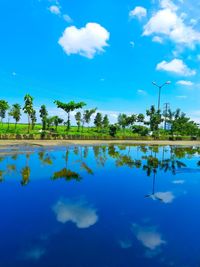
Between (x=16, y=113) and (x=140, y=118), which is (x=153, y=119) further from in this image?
(x=16, y=113)

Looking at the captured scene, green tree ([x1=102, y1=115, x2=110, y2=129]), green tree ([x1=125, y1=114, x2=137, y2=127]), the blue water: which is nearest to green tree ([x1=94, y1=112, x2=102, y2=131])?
green tree ([x1=102, y1=115, x2=110, y2=129])

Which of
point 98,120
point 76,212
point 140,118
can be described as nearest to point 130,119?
point 140,118

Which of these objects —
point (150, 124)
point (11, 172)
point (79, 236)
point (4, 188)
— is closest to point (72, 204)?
point (79, 236)

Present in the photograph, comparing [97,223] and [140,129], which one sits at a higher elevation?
[140,129]

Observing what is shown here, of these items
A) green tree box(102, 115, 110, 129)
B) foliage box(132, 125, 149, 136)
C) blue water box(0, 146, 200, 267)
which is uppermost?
green tree box(102, 115, 110, 129)

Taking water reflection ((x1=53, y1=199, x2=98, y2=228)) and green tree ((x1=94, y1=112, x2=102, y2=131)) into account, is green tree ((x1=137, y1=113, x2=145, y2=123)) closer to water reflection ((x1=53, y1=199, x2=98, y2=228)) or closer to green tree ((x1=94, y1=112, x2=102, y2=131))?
green tree ((x1=94, y1=112, x2=102, y2=131))

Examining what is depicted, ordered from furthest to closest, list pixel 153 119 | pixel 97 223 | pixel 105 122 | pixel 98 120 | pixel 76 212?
pixel 105 122 → pixel 98 120 → pixel 153 119 → pixel 76 212 → pixel 97 223

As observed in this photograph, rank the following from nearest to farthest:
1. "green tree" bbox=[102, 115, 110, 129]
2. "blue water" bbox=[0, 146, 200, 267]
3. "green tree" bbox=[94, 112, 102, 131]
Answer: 1. "blue water" bbox=[0, 146, 200, 267]
2. "green tree" bbox=[94, 112, 102, 131]
3. "green tree" bbox=[102, 115, 110, 129]

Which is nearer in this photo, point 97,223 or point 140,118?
point 97,223

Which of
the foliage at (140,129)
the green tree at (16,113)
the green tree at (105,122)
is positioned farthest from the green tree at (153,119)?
the green tree at (16,113)

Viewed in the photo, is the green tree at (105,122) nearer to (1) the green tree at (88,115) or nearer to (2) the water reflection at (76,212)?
(1) the green tree at (88,115)

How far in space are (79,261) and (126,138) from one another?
204ft

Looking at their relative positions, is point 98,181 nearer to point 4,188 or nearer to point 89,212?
point 4,188

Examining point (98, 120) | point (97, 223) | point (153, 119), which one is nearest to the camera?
point (97, 223)
